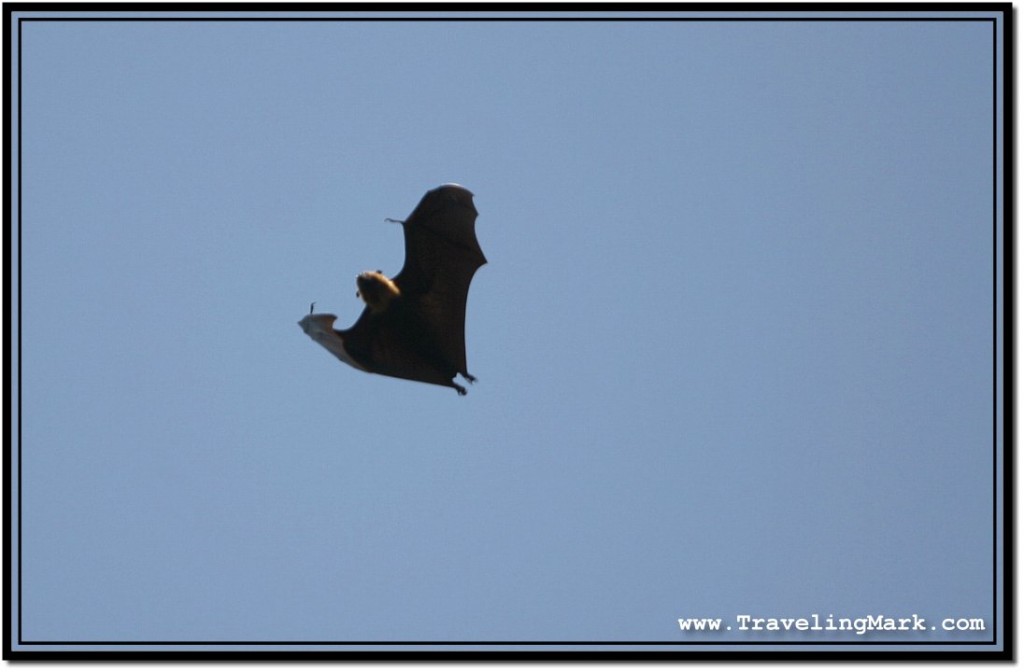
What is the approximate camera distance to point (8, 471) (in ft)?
51.0

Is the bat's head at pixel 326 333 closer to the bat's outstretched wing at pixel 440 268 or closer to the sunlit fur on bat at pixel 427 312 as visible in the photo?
the sunlit fur on bat at pixel 427 312

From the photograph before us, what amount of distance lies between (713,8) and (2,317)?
956cm

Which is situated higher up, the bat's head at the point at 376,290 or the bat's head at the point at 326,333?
the bat's head at the point at 376,290

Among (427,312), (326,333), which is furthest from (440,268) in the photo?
(326,333)

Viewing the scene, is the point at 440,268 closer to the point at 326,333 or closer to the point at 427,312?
the point at 427,312

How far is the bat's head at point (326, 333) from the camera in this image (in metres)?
17.2

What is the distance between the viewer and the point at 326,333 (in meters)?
17.2

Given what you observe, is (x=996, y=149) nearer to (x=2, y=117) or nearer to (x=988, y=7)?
(x=988, y=7)

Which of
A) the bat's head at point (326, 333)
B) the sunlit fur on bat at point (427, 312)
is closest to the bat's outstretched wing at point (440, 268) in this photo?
the sunlit fur on bat at point (427, 312)

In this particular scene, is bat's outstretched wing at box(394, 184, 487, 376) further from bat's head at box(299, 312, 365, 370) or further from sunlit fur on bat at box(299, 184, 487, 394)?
bat's head at box(299, 312, 365, 370)

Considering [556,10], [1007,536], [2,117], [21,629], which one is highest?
[556,10]

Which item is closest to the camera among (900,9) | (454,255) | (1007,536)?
(1007,536)

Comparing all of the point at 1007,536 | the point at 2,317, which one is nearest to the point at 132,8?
the point at 2,317

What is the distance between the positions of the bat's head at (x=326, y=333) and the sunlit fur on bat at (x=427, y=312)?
0.01m
